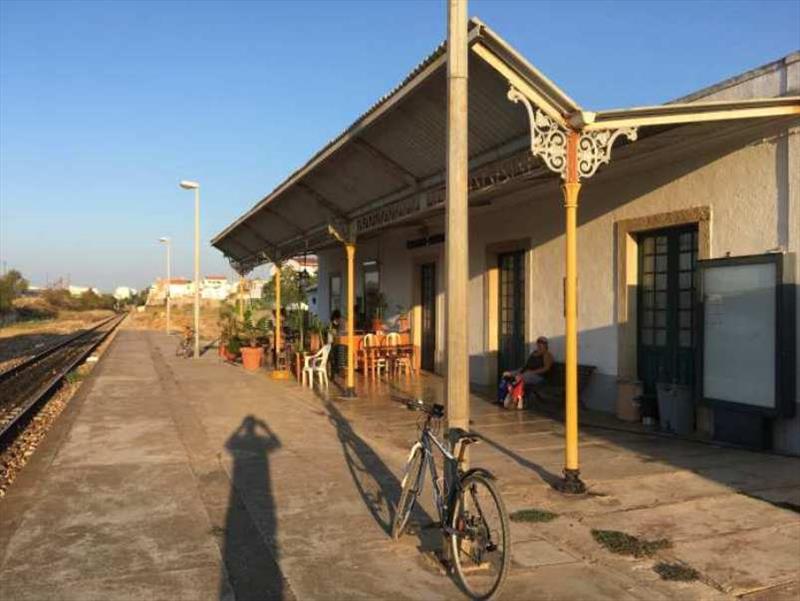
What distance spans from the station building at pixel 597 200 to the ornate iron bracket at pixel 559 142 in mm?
14

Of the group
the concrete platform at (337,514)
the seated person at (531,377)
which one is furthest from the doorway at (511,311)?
the concrete platform at (337,514)

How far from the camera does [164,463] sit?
7801 mm

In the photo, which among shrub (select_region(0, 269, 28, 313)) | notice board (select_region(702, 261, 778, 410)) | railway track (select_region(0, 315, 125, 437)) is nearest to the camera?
notice board (select_region(702, 261, 778, 410))

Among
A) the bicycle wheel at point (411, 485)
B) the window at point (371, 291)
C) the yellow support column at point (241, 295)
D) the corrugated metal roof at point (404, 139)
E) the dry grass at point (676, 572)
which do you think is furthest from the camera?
the yellow support column at point (241, 295)

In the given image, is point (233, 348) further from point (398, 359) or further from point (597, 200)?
point (597, 200)

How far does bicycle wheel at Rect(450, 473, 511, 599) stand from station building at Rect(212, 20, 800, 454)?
3.48 feet

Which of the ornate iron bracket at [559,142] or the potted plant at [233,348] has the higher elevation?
the ornate iron bracket at [559,142]

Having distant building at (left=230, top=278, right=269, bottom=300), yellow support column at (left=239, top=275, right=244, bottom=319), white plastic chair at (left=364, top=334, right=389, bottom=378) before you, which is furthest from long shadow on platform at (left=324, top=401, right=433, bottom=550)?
distant building at (left=230, top=278, right=269, bottom=300)

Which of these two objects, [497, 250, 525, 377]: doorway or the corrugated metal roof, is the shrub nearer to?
the corrugated metal roof

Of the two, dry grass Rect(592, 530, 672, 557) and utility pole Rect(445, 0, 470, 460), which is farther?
utility pole Rect(445, 0, 470, 460)

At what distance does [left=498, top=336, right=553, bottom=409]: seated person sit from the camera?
36.1 feet

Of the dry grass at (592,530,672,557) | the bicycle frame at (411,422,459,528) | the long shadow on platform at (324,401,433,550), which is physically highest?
the bicycle frame at (411,422,459,528)

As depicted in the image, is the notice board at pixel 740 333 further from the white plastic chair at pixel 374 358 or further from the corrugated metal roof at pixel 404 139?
the white plastic chair at pixel 374 358

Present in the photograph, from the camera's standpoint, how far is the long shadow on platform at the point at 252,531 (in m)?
4.38
